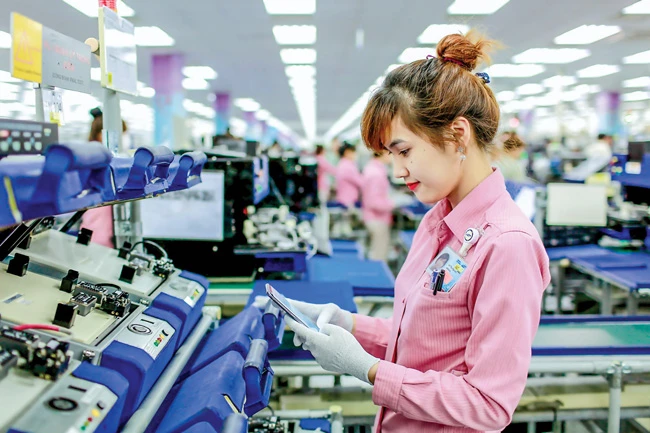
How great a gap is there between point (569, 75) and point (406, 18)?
21.7 feet

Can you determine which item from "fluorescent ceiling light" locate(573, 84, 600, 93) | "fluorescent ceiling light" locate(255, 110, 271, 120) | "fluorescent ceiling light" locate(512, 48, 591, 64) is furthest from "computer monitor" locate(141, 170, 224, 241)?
"fluorescent ceiling light" locate(255, 110, 271, 120)

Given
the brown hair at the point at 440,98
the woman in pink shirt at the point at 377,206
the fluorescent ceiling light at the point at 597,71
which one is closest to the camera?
the brown hair at the point at 440,98

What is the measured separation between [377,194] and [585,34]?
14.8 feet

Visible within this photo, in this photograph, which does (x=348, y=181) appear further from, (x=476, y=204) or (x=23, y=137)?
(x=23, y=137)

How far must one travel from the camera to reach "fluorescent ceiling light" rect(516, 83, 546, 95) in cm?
1320

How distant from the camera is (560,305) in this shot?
14.1 ft

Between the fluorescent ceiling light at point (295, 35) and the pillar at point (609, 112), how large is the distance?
11.1m

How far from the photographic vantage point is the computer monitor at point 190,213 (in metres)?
2.64

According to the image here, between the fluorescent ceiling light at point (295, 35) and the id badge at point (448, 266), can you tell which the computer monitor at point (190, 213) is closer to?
the id badge at point (448, 266)

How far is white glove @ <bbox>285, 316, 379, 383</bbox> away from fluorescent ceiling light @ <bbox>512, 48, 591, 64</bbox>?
8.92 m

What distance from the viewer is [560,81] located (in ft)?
35.9

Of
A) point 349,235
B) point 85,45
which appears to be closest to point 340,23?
point 349,235

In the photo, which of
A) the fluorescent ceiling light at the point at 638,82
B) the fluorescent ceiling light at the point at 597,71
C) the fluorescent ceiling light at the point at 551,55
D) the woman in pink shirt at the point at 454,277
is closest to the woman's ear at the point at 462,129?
the woman in pink shirt at the point at 454,277

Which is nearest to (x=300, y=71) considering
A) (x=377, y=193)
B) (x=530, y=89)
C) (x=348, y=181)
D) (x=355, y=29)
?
(x=355, y=29)
